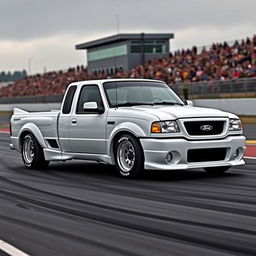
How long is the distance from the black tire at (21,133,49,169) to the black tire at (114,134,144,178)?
2314mm

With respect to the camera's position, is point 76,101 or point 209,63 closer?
point 76,101

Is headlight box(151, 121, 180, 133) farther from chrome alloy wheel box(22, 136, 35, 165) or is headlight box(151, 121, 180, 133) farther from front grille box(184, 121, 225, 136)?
chrome alloy wheel box(22, 136, 35, 165)

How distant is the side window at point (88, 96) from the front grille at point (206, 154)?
209cm

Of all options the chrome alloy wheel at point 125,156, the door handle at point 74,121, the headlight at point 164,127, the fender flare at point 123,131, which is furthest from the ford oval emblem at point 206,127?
the door handle at point 74,121

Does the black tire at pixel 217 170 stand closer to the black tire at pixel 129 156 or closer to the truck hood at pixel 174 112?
the truck hood at pixel 174 112

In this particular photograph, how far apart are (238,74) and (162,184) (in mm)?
23893

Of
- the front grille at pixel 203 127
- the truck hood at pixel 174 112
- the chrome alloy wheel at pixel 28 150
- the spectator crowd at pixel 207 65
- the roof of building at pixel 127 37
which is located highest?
the roof of building at pixel 127 37

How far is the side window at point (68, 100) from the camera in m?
11.7

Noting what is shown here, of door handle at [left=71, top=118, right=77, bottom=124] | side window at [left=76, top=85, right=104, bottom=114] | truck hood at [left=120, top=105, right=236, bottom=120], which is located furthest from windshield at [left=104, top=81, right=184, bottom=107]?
door handle at [left=71, top=118, right=77, bottom=124]

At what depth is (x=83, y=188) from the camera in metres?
9.59

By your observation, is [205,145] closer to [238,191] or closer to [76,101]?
[238,191]

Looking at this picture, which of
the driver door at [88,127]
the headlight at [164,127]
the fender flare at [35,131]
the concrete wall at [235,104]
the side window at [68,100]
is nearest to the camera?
the headlight at [164,127]

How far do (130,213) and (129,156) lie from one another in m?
3.01

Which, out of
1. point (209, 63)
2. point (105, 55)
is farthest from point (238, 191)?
point (105, 55)
